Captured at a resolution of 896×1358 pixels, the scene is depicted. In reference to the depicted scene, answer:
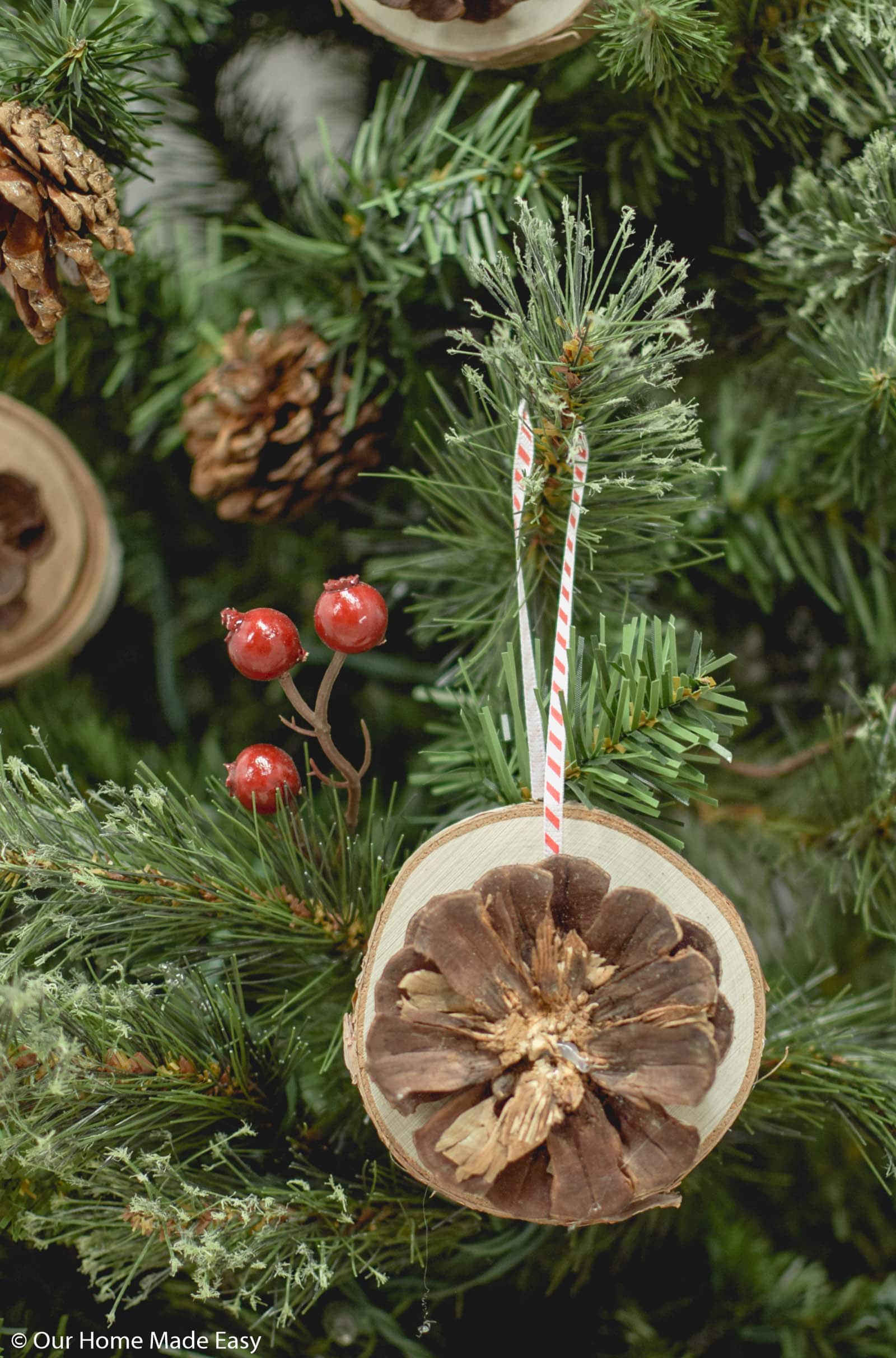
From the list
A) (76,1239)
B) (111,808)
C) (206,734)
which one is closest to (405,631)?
(206,734)

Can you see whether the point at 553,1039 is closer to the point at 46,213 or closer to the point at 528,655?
the point at 528,655

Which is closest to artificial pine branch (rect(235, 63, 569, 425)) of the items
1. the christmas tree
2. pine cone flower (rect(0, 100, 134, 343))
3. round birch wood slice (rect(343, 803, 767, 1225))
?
the christmas tree

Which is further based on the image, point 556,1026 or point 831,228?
point 831,228

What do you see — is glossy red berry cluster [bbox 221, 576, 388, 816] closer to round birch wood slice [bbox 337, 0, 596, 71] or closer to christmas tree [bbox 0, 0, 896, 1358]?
christmas tree [bbox 0, 0, 896, 1358]

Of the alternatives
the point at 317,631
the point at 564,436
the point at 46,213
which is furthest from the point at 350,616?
the point at 46,213

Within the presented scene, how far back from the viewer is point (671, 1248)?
60 cm

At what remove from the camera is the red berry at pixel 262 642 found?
424mm

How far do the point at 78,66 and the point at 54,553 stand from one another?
0.29 meters

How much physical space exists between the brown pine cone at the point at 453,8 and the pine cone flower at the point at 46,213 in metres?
0.17

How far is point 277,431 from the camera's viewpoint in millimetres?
579

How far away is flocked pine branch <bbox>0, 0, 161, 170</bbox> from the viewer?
430 mm

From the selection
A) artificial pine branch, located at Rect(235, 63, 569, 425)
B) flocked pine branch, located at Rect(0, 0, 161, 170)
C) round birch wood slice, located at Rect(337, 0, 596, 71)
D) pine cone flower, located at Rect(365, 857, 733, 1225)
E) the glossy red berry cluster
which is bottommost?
pine cone flower, located at Rect(365, 857, 733, 1225)

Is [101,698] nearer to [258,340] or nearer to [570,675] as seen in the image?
[258,340]

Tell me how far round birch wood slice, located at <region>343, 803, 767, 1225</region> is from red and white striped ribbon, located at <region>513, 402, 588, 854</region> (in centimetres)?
1
